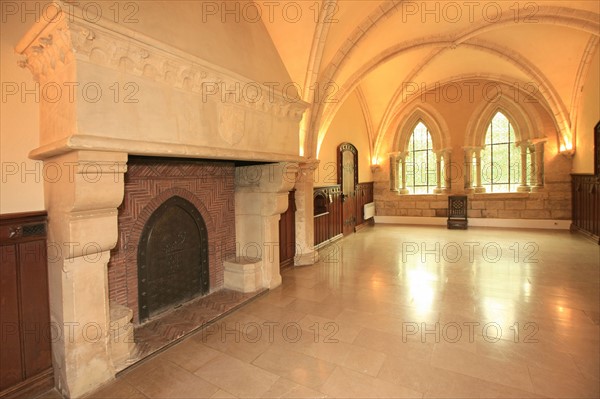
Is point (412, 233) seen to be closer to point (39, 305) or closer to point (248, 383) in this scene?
point (248, 383)

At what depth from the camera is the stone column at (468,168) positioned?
980cm

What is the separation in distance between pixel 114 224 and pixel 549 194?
10.9 metres

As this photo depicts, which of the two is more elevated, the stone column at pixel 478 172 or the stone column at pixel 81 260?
the stone column at pixel 478 172

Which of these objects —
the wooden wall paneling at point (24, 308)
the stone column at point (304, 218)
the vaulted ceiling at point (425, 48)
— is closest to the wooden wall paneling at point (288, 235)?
the stone column at point (304, 218)

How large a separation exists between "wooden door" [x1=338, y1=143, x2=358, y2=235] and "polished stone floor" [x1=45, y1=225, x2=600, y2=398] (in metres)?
3.19

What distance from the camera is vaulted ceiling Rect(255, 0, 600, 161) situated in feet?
15.4

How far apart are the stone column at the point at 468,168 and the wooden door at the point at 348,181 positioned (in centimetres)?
371

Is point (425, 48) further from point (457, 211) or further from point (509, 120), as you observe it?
point (457, 211)

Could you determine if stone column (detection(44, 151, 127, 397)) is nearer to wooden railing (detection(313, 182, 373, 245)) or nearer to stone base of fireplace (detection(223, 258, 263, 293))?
stone base of fireplace (detection(223, 258, 263, 293))

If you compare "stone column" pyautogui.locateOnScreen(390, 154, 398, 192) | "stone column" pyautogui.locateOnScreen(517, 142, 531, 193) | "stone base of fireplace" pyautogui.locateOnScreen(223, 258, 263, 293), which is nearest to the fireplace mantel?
"stone base of fireplace" pyautogui.locateOnScreen(223, 258, 263, 293)

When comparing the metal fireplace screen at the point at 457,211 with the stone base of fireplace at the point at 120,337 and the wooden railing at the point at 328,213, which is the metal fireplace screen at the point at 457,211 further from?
the stone base of fireplace at the point at 120,337

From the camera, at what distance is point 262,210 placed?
4.36 metres

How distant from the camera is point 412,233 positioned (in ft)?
28.7

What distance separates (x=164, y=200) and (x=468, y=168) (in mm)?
9503
